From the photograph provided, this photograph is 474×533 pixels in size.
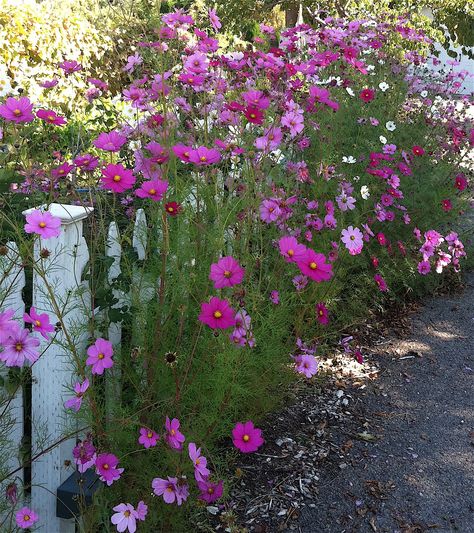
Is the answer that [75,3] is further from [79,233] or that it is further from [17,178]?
[79,233]

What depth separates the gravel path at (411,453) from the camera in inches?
92.1

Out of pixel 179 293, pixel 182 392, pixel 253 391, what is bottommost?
pixel 253 391

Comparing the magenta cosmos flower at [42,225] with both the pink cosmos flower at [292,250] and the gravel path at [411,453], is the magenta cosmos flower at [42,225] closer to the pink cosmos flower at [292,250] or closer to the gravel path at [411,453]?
the pink cosmos flower at [292,250]

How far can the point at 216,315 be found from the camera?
1709 mm

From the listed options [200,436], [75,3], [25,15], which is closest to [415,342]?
[200,436]

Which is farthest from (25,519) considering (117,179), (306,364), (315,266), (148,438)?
(306,364)

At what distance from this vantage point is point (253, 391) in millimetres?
2480

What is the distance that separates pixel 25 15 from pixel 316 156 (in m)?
4.82

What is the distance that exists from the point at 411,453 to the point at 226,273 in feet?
4.54

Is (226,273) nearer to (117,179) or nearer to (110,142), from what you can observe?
(117,179)

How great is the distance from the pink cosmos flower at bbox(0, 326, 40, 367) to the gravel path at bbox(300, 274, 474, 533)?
47.4 inches

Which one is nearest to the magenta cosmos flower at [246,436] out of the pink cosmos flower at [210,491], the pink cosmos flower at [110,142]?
the pink cosmos flower at [210,491]

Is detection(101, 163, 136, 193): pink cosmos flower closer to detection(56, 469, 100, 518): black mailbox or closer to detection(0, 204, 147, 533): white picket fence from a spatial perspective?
detection(0, 204, 147, 533): white picket fence

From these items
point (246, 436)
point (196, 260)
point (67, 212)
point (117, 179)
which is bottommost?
point (246, 436)
